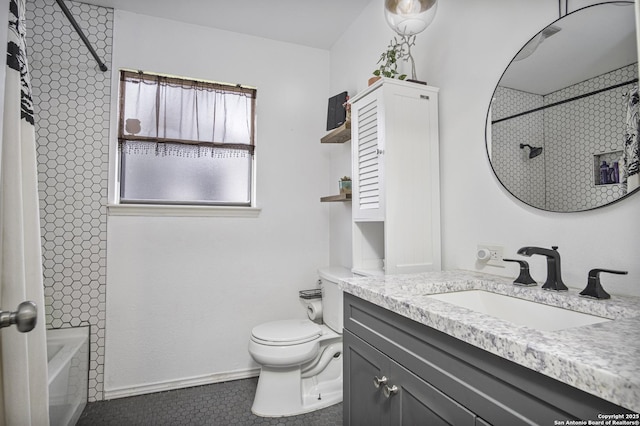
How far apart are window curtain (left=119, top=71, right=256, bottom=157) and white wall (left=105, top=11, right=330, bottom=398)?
0.08 meters

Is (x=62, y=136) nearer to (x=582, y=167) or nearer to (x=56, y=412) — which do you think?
(x=56, y=412)

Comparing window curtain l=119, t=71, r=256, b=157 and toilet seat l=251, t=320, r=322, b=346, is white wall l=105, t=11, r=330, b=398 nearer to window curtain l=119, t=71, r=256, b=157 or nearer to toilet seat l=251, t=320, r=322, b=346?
window curtain l=119, t=71, r=256, b=157

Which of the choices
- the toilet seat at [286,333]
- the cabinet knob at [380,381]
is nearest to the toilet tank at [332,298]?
the toilet seat at [286,333]

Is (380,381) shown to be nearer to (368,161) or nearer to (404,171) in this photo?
(404,171)

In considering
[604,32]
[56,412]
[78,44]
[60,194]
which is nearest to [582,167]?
[604,32]

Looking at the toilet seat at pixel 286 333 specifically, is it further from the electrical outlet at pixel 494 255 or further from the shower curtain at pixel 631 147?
the shower curtain at pixel 631 147

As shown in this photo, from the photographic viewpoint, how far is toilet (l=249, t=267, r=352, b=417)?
1925 millimetres

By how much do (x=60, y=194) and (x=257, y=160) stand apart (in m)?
1.31

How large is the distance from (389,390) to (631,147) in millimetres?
986

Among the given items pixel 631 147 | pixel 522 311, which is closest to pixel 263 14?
pixel 631 147

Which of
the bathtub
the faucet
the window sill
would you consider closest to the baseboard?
the bathtub

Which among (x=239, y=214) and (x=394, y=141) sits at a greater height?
(x=394, y=141)

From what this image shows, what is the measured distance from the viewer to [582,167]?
1062 mm

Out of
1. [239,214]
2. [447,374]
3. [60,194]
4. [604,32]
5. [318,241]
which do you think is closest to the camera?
[447,374]
